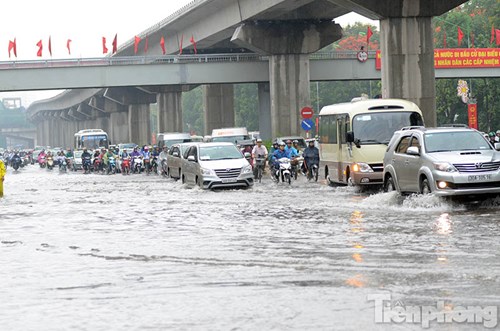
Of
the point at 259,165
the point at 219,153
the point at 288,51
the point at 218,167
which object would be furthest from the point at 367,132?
the point at 288,51

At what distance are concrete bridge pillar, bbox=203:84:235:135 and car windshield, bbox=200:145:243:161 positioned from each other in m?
43.7

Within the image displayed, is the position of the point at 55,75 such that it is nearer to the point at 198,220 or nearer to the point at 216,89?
the point at 216,89

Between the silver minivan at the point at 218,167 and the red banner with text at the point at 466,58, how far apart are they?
43847mm

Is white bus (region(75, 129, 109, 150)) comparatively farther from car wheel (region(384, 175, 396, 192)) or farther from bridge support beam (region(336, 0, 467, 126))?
car wheel (region(384, 175, 396, 192))

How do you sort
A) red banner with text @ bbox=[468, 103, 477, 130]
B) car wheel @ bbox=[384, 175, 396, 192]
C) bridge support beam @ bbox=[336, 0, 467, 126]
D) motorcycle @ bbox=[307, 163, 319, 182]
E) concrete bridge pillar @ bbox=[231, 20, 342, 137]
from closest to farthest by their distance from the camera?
car wheel @ bbox=[384, 175, 396, 192] < motorcycle @ bbox=[307, 163, 319, 182] < bridge support beam @ bbox=[336, 0, 467, 126] < concrete bridge pillar @ bbox=[231, 20, 342, 137] < red banner with text @ bbox=[468, 103, 477, 130]

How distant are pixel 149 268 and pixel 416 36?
27465mm

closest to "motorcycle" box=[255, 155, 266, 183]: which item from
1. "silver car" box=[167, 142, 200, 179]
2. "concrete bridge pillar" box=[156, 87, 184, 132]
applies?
"silver car" box=[167, 142, 200, 179]

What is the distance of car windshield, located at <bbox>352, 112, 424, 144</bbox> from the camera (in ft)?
88.5

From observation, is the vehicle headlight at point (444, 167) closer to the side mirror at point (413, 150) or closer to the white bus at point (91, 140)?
the side mirror at point (413, 150)

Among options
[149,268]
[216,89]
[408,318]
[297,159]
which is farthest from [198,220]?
[216,89]

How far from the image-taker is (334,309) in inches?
354

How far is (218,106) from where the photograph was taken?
77.4 metres

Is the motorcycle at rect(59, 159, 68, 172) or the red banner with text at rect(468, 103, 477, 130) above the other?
the red banner with text at rect(468, 103, 477, 130)

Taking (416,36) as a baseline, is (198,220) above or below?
below
